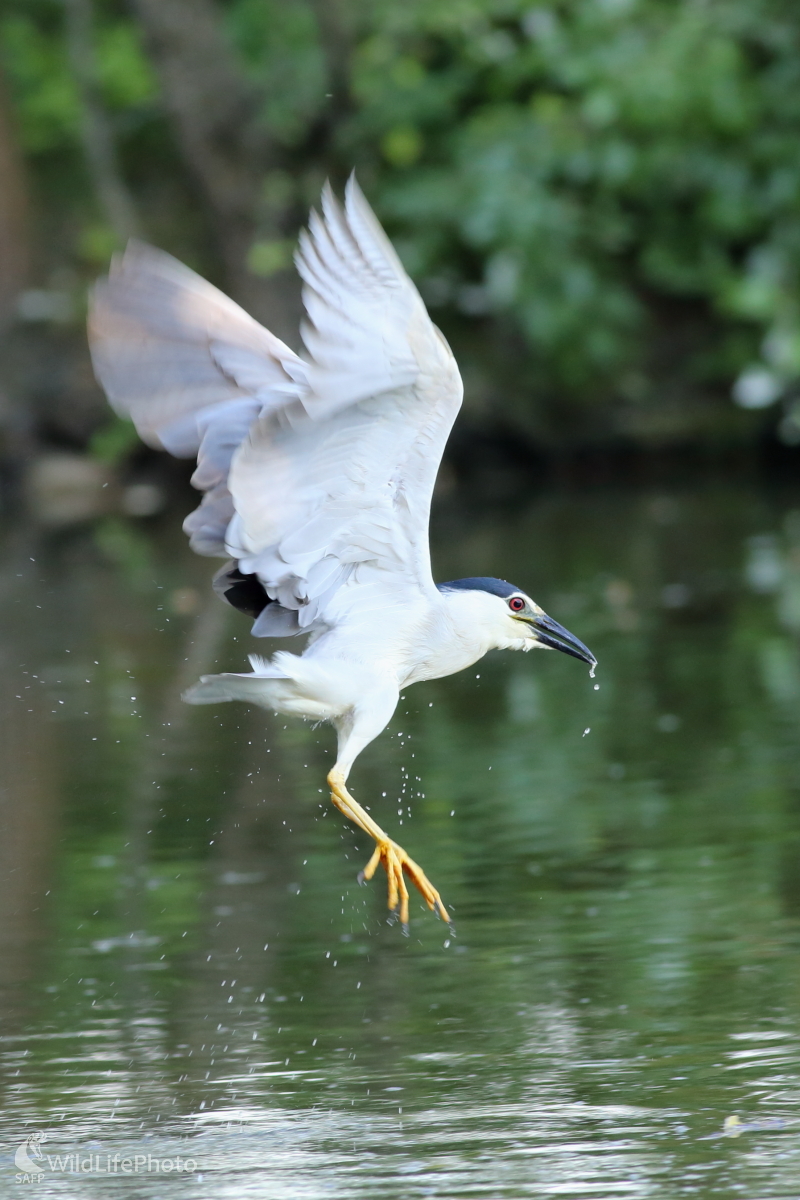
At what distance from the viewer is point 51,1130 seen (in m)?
3.82

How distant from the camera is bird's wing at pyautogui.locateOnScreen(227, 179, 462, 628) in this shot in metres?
4.16

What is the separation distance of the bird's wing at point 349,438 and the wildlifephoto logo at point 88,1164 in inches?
62.5

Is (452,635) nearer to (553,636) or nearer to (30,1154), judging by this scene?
(553,636)

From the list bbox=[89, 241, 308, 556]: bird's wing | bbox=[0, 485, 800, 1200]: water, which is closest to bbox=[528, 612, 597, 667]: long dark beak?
bbox=[0, 485, 800, 1200]: water

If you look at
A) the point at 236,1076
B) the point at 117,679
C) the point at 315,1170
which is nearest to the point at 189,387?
the point at 236,1076

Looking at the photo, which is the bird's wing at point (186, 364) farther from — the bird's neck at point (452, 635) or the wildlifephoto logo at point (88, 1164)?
the wildlifephoto logo at point (88, 1164)

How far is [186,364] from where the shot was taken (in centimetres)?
495

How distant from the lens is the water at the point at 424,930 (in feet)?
12.0

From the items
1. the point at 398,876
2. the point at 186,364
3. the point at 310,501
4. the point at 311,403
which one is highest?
the point at 186,364

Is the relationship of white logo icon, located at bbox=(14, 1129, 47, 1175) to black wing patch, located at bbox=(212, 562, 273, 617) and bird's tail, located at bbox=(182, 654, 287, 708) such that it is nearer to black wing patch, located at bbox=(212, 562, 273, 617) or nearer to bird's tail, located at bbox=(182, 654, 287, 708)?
Result: bird's tail, located at bbox=(182, 654, 287, 708)

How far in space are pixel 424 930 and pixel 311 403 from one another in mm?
1641

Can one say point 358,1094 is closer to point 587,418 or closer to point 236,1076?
point 236,1076

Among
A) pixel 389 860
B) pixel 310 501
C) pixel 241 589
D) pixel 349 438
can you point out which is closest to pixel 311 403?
pixel 349 438

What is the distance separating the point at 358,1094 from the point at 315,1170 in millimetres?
412
